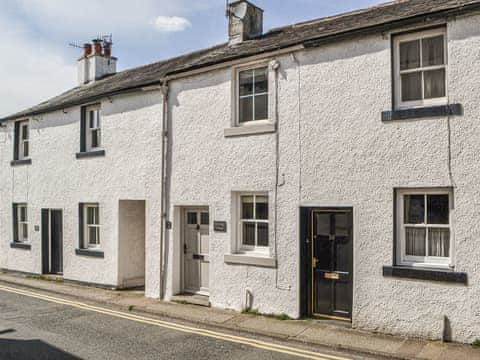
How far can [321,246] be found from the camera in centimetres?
929

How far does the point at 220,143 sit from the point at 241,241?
2.35 metres

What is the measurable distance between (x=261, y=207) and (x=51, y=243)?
29.6 ft

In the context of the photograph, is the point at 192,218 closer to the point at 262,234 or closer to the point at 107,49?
the point at 262,234

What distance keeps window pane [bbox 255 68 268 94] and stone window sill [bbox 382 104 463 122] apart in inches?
116

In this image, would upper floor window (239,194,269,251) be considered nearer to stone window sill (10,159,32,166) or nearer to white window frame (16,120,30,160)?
stone window sill (10,159,32,166)

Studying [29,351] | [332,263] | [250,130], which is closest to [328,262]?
[332,263]

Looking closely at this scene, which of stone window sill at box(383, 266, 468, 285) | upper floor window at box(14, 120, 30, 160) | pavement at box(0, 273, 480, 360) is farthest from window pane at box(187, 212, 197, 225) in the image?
upper floor window at box(14, 120, 30, 160)

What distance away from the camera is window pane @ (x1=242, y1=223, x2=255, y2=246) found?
10.4 meters

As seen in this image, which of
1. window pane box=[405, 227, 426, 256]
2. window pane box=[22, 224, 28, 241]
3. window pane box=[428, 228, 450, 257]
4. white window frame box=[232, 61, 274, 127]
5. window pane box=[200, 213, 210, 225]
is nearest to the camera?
window pane box=[428, 228, 450, 257]

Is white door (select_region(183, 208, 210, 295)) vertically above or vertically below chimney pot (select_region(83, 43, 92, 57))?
below

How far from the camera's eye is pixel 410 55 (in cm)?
848

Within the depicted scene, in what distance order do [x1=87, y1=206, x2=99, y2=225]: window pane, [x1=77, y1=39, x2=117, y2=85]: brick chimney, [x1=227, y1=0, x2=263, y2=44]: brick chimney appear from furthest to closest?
[x1=77, y1=39, x2=117, y2=85]: brick chimney, [x1=87, y1=206, x2=99, y2=225]: window pane, [x1=227, y1=0, x2=263, y2=44]: brick chimney

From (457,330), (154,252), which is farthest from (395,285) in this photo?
(154,252)

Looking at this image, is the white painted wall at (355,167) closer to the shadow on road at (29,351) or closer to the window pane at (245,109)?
the window pane at (245,109)
